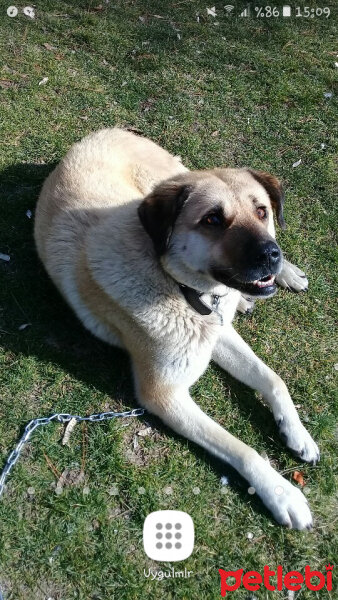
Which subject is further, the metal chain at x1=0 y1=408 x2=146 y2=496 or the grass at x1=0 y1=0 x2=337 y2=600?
the metal chain at x1=0 y1=408 x2=146 y2=496

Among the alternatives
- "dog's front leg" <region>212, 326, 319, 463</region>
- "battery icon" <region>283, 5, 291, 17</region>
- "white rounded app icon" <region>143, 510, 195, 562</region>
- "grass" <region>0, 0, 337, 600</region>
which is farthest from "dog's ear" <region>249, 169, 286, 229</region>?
"battery icon" <region>283, 5, 291, 17</region>

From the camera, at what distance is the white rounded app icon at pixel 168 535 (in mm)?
3156

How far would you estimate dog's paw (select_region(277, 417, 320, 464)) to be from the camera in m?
3.58

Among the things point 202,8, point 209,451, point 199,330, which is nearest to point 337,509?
point 209,451

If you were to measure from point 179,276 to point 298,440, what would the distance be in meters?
1.41

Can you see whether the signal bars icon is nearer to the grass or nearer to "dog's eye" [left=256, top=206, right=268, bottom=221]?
the grass

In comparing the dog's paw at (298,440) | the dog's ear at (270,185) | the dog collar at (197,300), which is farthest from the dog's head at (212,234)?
the dog's paw at (298,440)

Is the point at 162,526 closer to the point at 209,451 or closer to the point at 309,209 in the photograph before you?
the point at 209,451

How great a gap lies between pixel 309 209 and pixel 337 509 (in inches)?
121

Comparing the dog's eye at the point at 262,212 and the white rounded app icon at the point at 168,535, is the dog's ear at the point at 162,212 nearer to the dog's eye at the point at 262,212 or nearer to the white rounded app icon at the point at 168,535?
the dog's eye at the point at 262,212

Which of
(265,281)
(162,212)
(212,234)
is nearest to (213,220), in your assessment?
(212,234)

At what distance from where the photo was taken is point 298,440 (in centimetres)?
358

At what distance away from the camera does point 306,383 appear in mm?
4117

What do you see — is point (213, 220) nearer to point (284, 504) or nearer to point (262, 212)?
point (262, 212)
